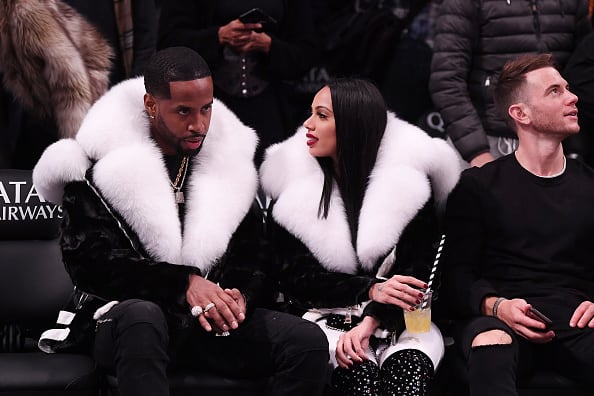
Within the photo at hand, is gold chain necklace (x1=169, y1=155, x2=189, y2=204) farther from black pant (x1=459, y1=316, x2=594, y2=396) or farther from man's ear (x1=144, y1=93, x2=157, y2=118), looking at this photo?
black pant (x1=459, y1=316, x2=594, y2=396)

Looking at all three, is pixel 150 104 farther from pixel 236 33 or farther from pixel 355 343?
pixel 355 343

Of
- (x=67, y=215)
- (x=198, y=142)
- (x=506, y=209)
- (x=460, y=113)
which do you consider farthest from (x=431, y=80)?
(x=67, y=215)

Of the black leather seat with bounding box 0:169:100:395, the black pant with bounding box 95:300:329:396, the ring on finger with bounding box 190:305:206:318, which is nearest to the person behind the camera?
the black pant with bounding box 95:300:329:396

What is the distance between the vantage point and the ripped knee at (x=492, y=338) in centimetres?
462

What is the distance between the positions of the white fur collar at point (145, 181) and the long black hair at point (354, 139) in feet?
→ 1.15

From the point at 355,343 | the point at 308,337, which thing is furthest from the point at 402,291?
the point at 308,337

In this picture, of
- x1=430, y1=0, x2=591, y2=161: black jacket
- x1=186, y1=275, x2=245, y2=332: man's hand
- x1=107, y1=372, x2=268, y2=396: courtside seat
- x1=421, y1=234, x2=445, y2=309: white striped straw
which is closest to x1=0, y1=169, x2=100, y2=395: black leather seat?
x1=107, y1=372, x2=268, y2=396: courtside seat

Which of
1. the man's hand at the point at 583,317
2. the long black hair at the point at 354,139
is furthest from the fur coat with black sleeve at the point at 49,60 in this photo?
the man's hand at the point at 583,317

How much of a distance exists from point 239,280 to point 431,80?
1.49 m

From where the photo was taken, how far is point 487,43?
566cm

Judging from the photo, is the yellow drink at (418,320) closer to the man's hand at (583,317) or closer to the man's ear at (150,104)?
the man's hand at (583,317)

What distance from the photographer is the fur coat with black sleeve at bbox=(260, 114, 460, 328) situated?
15.9ft

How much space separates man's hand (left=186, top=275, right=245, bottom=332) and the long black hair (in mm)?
567

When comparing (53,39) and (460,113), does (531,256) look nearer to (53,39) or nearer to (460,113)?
(460,113)
